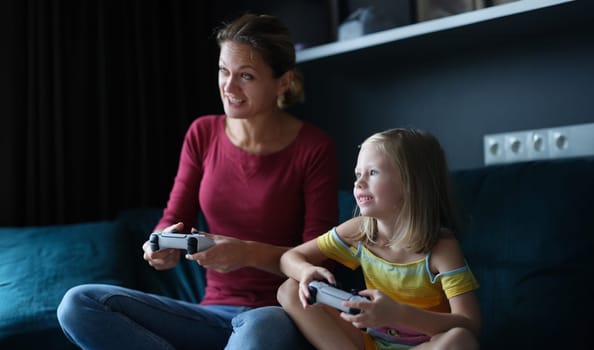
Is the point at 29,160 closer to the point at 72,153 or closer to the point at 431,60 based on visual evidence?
the point at 72,153

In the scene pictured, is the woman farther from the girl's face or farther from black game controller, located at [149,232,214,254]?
the girl's face

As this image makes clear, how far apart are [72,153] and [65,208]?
19cm

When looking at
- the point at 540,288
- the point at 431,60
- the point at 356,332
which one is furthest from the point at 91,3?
the point at 540,288

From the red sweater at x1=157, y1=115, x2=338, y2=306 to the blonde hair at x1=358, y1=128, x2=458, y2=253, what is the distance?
0.86ft

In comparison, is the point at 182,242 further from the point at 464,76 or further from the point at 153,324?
the point at 464,76

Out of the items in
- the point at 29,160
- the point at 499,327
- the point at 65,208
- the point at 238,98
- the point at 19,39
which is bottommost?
the point at 499,327

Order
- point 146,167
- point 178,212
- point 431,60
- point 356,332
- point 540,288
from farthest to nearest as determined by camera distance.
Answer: point 146,167 < point 431,60 < point 178,212 < point 540,288 < point 356,332

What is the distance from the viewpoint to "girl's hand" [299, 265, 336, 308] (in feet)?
3.92

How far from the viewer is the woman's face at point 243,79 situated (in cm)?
153

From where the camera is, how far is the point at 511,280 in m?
1.51

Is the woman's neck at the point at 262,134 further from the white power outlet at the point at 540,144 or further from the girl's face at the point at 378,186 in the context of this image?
the white power outlet at the point at 540,144

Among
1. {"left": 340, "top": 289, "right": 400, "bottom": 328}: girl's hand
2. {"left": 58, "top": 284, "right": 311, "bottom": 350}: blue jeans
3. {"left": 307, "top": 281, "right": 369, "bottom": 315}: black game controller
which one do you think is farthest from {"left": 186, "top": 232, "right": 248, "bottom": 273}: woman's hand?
{"left": 340, "top": 289, "right": 400, "bottom": 328}: girl's hand

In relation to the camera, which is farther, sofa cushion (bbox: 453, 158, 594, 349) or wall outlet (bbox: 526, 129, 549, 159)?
wall outlet (bbox: 526, 129, 549, 159)

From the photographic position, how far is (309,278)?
122 centimetres
